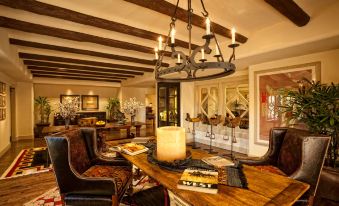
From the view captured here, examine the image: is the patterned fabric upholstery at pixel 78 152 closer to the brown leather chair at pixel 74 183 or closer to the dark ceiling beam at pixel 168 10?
the brown leather chair at pixel 74 183

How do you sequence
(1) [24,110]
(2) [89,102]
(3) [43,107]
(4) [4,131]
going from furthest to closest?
(2) [89,102]
(3) [43,107]
(1) [24,110]
(4) [4,131]

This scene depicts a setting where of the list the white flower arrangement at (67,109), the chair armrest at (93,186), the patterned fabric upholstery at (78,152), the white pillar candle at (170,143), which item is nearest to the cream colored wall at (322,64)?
the white pillar candle at (170,143)

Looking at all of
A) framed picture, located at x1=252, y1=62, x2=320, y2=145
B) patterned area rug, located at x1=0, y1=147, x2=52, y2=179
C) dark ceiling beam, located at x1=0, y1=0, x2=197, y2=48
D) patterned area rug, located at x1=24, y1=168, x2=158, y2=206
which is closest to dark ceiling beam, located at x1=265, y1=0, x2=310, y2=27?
framed picture, located at x1=252, y1=62, x2=320, y2=145

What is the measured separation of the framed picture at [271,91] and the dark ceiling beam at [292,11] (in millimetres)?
1105

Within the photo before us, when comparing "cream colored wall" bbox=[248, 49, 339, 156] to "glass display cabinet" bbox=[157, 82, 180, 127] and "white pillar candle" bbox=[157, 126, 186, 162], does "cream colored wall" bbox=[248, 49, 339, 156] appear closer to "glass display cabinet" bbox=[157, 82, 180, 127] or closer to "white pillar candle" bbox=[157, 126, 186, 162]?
"glass display cabinet" bbox=[157, 82, 180, 127]

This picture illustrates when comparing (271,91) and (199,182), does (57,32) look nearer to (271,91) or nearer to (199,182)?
(199,182)

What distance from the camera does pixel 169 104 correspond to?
6.61m

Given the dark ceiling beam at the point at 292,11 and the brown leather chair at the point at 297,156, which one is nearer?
the brown leather chair at the point at 297,156

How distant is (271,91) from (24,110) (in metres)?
8.17

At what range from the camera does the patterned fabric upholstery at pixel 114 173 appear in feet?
6.30

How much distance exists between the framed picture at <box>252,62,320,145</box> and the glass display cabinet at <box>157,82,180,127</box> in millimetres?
2898

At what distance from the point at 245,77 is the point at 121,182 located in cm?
439

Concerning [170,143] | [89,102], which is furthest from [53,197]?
[89,102]

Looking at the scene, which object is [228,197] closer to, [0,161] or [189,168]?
[189,168]
